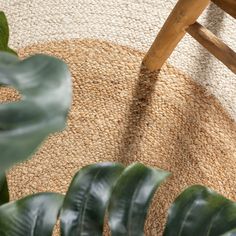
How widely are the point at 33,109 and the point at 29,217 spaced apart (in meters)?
0.20

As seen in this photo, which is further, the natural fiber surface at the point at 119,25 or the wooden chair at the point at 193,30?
the natural fiber surface at the point at 119,25

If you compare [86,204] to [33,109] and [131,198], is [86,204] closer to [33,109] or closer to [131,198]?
[131,198]

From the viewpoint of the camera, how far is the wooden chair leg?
70cm

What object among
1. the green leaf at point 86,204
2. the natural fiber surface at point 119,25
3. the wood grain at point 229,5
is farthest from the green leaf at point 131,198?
the natural fiber surface at point 119,25

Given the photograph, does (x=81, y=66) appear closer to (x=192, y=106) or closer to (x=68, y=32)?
(x=68, y=32)

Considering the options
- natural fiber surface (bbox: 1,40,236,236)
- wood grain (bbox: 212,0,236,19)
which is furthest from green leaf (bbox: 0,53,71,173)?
natural fiber surface (bbox: 1,40,236,236)

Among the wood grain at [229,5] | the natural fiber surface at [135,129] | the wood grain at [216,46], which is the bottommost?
the natural fiber surface at [135,129]

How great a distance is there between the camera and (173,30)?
768 mm

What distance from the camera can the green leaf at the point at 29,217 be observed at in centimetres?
38

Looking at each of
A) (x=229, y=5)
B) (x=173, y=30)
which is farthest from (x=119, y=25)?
(x=229, y=5)

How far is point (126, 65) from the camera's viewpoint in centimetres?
90

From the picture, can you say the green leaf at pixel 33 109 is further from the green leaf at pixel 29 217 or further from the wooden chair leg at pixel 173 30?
the wooden chair leg at pixel 173 30

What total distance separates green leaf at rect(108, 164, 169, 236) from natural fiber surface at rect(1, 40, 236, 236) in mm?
430

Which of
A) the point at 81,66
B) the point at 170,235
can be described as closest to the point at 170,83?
the point at 81,66
